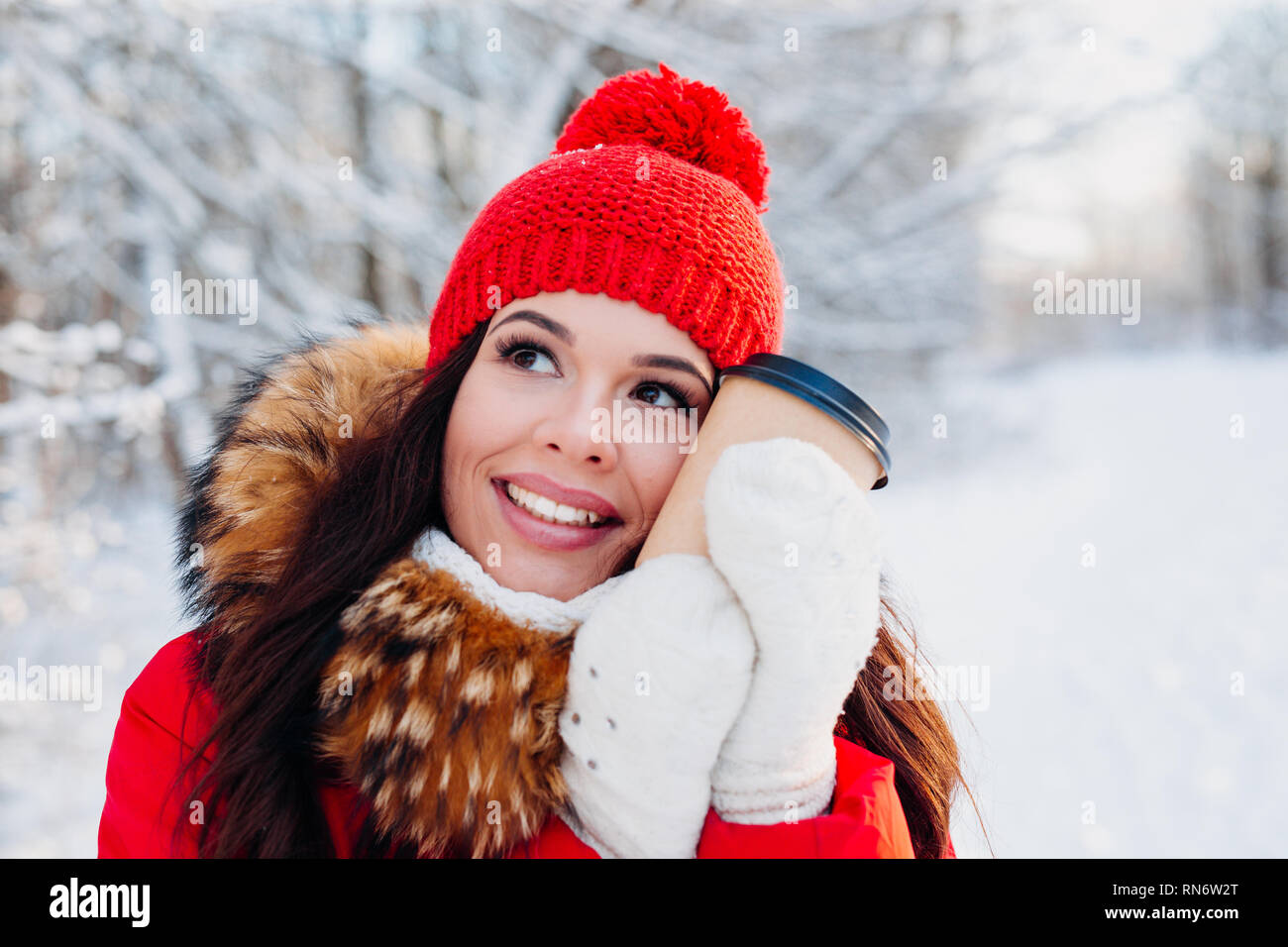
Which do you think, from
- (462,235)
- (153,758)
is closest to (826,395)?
(153,758)

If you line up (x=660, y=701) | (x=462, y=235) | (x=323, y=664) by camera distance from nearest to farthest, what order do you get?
(x=660, y=701) < (x=323, y=664) < (x=462, y=235)

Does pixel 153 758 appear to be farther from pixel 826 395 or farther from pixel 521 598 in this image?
pixel 826 395

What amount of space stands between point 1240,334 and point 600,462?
22401 mm

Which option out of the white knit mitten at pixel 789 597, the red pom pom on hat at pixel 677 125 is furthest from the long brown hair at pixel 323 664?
the red pom pom on hat at pixel 677 125

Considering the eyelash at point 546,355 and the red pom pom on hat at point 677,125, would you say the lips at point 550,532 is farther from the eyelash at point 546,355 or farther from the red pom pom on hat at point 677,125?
the red pom pom on hat at point 677,125

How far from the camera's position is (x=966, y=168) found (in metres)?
4.91

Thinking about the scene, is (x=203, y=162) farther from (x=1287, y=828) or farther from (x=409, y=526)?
(x=1287, y=828)

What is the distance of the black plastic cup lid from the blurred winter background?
120cm

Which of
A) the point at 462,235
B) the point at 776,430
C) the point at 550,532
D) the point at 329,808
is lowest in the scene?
the point at 329,808

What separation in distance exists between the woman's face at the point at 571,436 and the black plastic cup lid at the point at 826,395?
0.75 feet

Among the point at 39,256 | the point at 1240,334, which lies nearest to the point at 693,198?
the point at 39,256

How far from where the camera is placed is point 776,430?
1.23m

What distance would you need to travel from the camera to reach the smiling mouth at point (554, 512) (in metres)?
1.41

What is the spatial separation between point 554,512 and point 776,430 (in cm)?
41
